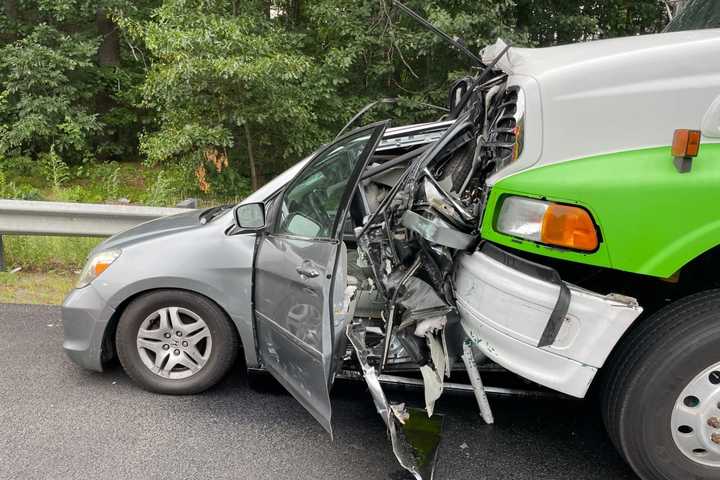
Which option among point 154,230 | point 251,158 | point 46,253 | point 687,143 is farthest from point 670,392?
point 251,158

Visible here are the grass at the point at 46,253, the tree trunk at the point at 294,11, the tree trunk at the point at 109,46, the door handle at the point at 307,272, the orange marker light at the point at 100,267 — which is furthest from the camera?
the tree trunk at the point at 109,46

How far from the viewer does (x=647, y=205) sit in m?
2.31

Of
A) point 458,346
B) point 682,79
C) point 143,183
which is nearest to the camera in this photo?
point 682,79

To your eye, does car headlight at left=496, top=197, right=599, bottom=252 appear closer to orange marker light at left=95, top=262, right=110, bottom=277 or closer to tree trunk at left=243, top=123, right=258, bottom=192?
orange marker light at left=95, top=262, right=110, bottom=277

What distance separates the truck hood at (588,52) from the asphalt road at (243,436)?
1.88m

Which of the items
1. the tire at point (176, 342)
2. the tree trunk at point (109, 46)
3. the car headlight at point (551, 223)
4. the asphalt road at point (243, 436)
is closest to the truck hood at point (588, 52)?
the car headlight at point (551, 223)

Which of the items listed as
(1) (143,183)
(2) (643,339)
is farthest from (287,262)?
(1) (143,183)

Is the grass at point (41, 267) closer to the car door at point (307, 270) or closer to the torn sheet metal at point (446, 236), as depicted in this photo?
the car door at point (307, 270)

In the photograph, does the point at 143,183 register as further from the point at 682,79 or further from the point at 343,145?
the point at 682,79

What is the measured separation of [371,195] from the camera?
368cm

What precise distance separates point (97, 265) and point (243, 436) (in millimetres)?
1337

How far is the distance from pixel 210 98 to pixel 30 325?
424cm

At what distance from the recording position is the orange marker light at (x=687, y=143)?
225 cm

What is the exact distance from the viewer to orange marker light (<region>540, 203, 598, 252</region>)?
2.37 metres
